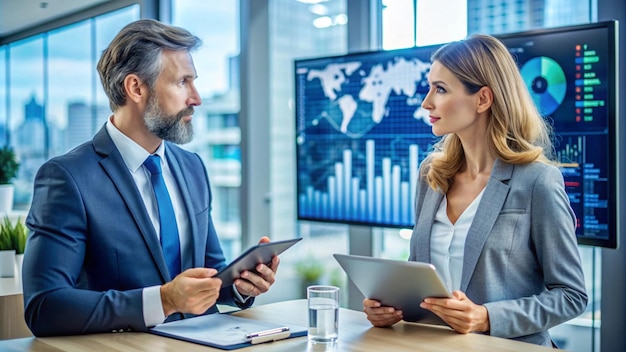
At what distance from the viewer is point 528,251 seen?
6.25 ft

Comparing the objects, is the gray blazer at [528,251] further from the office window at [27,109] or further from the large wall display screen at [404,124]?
the office window at [27,109]

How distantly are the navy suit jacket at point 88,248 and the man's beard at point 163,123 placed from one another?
149mm

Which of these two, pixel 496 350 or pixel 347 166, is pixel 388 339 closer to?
pixel 496 350

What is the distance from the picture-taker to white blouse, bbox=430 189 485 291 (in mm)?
1998

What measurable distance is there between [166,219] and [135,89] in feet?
1.42

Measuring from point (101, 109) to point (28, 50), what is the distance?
1862 millimetres

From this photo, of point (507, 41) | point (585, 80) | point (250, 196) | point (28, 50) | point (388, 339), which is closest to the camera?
point (388, 339)

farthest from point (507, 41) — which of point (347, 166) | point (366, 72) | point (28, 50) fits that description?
point (28, 50)

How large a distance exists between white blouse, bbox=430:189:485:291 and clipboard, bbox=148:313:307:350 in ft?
1.81

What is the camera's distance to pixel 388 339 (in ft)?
5.28

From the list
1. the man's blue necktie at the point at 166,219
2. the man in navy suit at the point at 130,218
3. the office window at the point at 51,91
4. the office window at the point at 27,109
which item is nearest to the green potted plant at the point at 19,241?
the man in navy suit at the point at 130,218

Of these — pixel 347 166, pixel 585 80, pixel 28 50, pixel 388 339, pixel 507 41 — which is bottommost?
pixel 388 339

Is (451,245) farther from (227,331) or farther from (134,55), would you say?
(134,55)

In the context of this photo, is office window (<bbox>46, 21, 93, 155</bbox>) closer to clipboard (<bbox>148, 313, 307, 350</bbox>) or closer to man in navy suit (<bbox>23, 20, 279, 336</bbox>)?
man in navy suit (<bbox>23, 20, 279, 336</bbox>)
